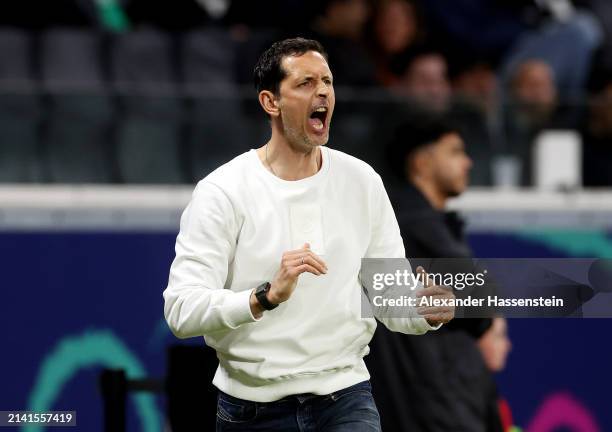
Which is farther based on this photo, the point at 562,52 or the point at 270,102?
the point at 562,52

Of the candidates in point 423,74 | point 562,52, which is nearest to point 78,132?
point 423,74

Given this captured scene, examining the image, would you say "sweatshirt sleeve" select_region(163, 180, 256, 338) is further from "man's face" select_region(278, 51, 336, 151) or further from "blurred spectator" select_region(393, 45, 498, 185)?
"blurred spectator" select_region(393, 45, 498, 185)

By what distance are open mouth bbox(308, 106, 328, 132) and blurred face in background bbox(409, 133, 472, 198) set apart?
188cm

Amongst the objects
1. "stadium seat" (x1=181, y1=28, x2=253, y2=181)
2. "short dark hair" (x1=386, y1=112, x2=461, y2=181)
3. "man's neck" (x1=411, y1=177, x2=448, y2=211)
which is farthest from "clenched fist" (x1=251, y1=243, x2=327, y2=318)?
"stadium seat" (x1=181, y1=28, x2=253, y2=181)

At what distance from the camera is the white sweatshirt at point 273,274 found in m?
3.88

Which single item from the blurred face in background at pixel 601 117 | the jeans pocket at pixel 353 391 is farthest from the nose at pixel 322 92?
the blurred face in background at pixel 601 117

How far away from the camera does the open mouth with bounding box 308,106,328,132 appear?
3977 millimetres

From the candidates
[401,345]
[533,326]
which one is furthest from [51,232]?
[533,326]

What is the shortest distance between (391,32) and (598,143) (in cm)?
159

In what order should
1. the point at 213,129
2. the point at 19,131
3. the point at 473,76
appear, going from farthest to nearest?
the point at 473,76
the point at 213,129
the point at 19,131

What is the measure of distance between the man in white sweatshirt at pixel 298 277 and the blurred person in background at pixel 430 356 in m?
1.48

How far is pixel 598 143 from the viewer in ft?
22.4

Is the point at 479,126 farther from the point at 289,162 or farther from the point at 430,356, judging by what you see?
the point at 289,162

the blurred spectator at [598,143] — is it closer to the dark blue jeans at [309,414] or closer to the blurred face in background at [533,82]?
the blurred face in background at [533,82]
